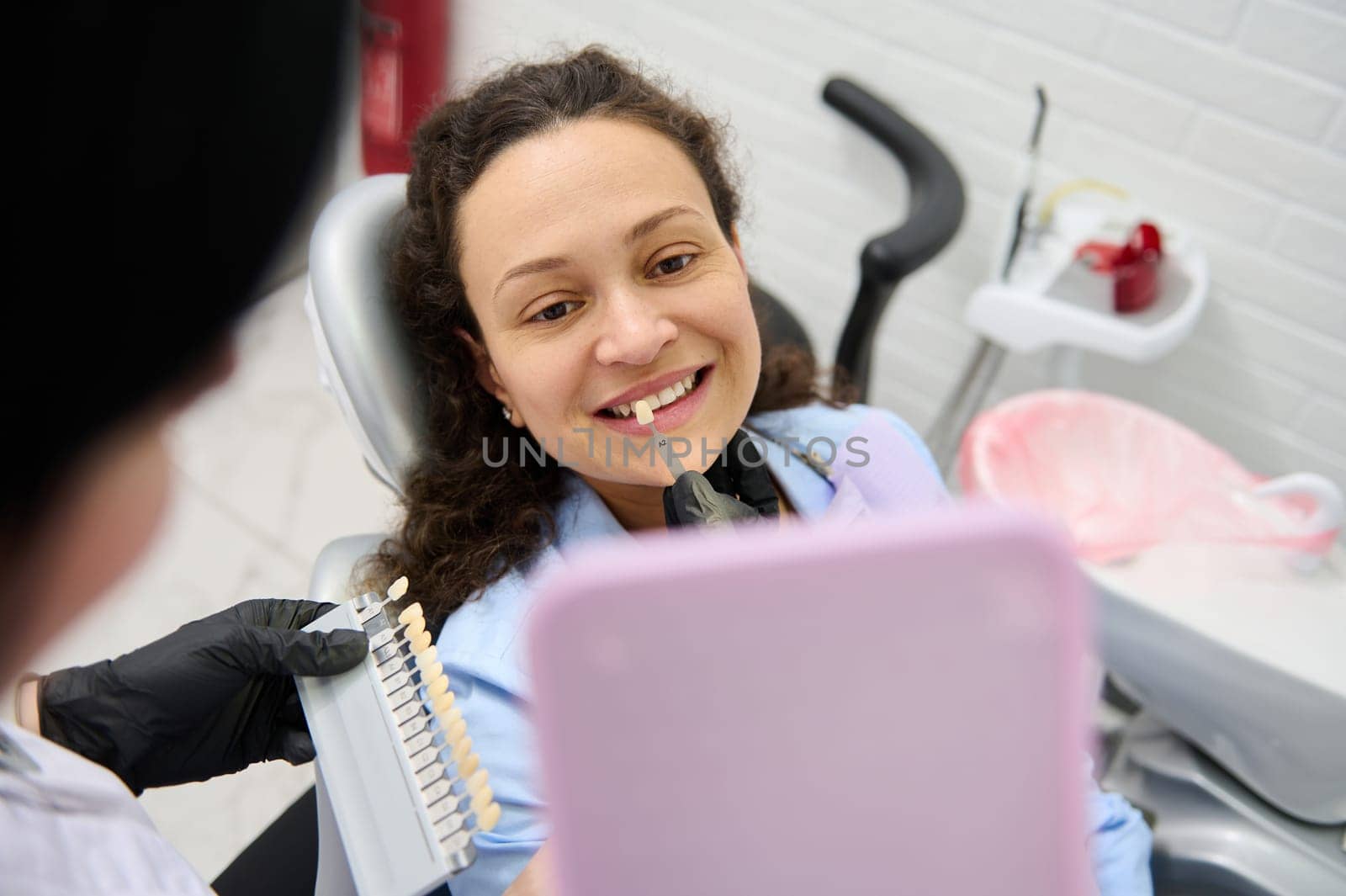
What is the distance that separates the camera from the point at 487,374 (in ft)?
3.58

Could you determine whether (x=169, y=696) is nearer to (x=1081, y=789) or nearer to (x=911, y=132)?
(x=1081, y=789)

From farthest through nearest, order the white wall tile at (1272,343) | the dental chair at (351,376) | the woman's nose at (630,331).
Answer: the white wall tile at (1272,343) → the dental chair at (351,376) → the woman's nose at (630,331)

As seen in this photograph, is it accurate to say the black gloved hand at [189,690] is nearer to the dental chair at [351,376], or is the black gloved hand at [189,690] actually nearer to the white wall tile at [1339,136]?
the dental chair at [351,376]

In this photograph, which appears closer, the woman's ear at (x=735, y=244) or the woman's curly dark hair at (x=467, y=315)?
the woman's curly dark hair at (x=467, y=315)

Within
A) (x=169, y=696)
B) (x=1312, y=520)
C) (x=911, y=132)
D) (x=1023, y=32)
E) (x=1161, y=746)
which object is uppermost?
(x=1023, y=32)

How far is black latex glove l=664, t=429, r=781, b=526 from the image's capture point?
813mm

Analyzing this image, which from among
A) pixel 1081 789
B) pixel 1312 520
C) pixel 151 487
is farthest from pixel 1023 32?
pixel 151 487

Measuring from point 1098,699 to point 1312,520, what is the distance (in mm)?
523

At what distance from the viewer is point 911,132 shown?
5.39 ft

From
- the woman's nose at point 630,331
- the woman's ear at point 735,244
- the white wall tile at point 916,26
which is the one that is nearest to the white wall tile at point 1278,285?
the white wall tile at point 916,26

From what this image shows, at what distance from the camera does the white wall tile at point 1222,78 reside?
4.63ft

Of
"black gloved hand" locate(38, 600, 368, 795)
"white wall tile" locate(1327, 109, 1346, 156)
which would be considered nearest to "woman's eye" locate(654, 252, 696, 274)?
"black gloved hand" locate(38, 600, 368, 795)

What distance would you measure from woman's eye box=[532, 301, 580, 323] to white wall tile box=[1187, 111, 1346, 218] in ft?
3.83

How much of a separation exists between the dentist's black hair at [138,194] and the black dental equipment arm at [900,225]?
1261mm
